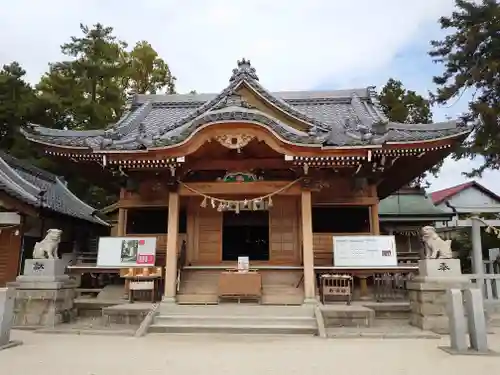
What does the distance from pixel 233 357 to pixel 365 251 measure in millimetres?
4763

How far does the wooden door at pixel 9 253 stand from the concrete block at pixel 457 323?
462 inches

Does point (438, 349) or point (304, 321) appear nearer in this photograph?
point (438, 349)

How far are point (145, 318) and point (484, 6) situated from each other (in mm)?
17611

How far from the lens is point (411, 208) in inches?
610

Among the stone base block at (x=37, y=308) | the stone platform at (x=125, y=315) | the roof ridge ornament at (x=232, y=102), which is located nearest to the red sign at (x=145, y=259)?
the stone platform at (x=125, y=315)

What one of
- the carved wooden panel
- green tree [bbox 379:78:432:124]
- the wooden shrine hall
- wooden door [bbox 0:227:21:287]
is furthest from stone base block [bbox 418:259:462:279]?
green tree [bbox 379:78:432:124]

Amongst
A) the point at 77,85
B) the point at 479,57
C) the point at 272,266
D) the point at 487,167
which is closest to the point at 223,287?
the point at 272,266

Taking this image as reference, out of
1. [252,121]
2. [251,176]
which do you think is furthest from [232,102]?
[251,176]

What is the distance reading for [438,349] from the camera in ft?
19.8

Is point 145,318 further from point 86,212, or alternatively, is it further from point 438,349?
point 86,212

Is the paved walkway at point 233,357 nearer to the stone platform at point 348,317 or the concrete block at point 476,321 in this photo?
the concrete block at point 476,321

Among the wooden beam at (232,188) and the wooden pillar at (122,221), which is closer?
the wooden beam at (232,188)

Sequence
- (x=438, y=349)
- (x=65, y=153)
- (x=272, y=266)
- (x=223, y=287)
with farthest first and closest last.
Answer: (x=272, y=266) → (x=65, y=153) → (x=223, y=287) → (x=438, y=349)

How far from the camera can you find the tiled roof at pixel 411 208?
1502 centimetres
